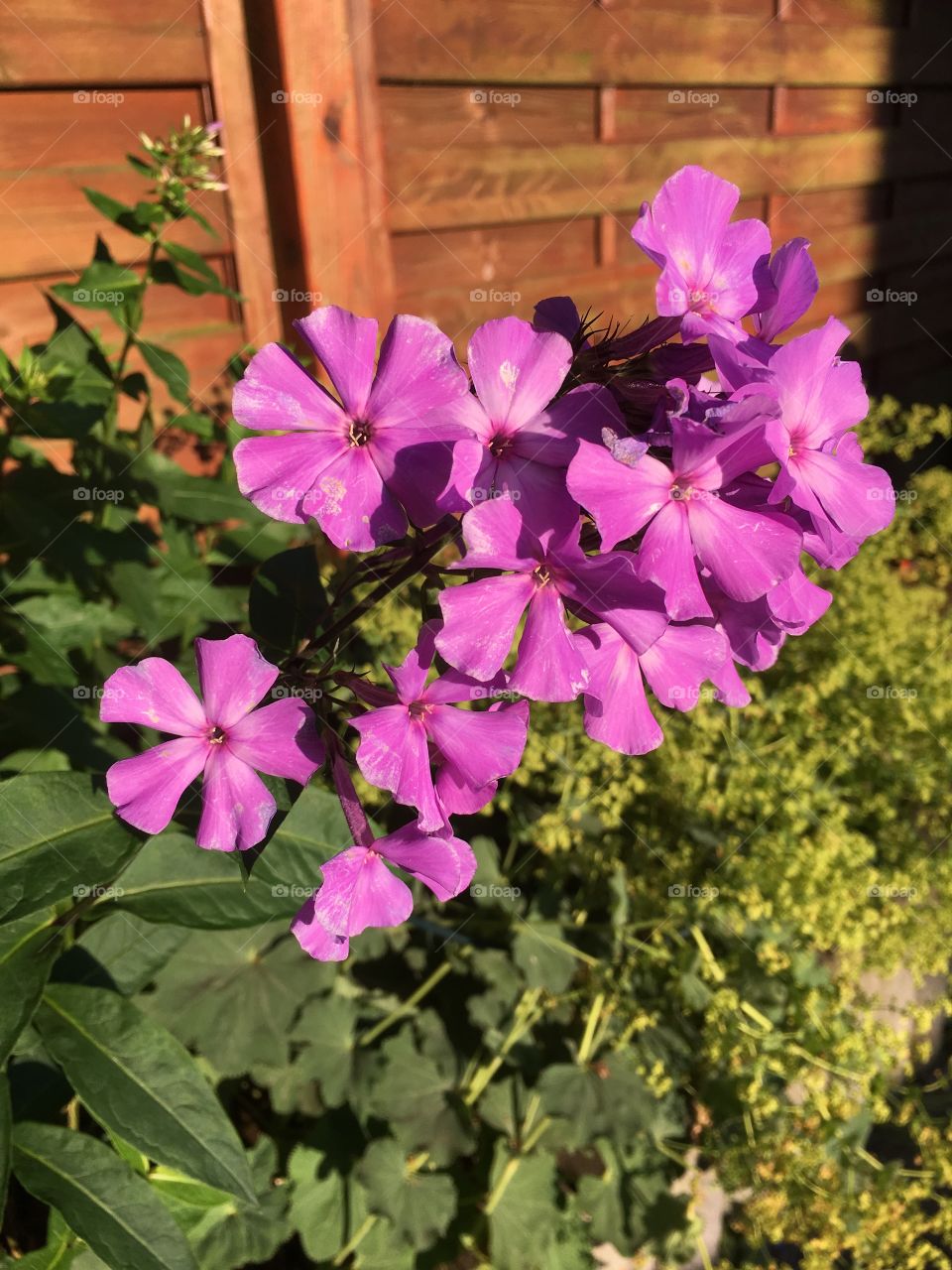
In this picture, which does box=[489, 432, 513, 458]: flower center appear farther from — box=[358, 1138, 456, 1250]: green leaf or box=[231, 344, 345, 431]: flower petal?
box=[358, 1138, 456, 1250]: green leaf

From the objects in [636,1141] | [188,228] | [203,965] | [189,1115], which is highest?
[188,228]

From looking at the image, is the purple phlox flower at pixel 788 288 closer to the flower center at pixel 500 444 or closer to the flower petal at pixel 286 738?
the flower center at pixel 500 444

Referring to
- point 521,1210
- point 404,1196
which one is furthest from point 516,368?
point 521,1210

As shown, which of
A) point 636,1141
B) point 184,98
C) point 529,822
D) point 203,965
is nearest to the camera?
point 203,965

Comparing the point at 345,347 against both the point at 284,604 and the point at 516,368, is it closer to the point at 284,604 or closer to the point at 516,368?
the point at 516,368

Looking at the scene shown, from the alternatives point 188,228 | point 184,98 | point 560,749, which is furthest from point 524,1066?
point 184,98

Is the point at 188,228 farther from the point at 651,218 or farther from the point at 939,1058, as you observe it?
the point at 939,1058

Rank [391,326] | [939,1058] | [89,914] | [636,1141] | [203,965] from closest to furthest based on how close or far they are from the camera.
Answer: [391,326], [89,914], [203,965], [636,1141], [939,1058]
